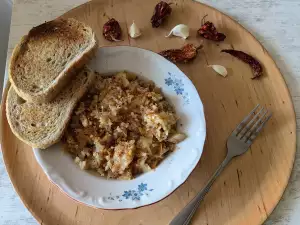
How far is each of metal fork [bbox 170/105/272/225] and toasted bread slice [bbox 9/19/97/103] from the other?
0.59 meters

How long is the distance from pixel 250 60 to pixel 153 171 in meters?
0.63

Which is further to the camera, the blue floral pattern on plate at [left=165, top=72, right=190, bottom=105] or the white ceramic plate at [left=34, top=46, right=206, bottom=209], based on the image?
the blue floral pattern on plate at [left=165, top=72, right=190, bottom=105]

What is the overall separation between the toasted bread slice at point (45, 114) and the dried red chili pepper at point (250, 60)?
57 centimetres

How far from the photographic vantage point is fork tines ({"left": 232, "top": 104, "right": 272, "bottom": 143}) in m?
1.38

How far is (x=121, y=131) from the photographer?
4.23 feet

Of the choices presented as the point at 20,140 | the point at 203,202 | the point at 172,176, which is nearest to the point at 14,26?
the point at 20,140

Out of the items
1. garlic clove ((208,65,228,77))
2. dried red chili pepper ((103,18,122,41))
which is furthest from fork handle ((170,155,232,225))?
dried red chili pepper ((103,18,122,41))

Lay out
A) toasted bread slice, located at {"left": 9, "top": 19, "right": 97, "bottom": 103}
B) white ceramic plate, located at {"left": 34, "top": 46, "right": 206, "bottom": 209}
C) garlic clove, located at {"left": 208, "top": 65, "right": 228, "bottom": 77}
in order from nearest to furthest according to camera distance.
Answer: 1. white ceramic plate, located at {"left": 34, "top": 46, "right": 206, "bottom": 209}
2. toasted bread slice, located at {"left": 9, "top": 19, "right": 97, "bottom": 103}
3. garlic clove, located at {"left": 208, "top": 65, "right": 228, "bottom": 77}

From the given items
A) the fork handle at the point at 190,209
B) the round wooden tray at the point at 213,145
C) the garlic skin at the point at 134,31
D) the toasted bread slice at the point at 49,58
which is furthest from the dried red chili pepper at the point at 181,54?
the fork handle at the point at 190,209

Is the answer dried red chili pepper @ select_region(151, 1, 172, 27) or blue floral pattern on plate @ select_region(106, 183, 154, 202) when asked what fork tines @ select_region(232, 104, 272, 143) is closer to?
blue floral pattern on plate @ select_region(106, 183, 154, 202)

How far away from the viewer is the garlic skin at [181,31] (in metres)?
Result: 1.57

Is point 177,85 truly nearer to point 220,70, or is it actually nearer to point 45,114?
point 220,70

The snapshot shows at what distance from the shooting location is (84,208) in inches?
49.7

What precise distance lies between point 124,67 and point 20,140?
17.8 inches
